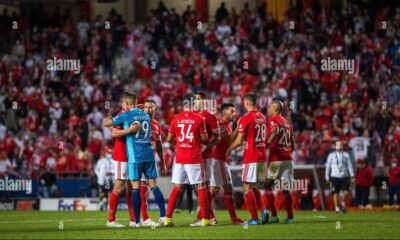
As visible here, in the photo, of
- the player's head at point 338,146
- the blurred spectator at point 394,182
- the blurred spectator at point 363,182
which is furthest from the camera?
the blurred spectator at point 363,182

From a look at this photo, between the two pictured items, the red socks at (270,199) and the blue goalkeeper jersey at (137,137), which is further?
the red socks at (270,199)

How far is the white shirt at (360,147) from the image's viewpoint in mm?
30688

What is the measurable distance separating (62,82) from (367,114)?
13.7m

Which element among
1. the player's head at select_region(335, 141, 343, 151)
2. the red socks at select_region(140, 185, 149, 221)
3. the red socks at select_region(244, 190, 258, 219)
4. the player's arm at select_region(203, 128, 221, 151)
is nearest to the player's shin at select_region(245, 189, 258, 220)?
the red socks at select_region(244, 190, 258, 219)

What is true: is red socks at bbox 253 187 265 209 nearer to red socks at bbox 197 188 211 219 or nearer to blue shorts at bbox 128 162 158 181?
red socks at bbox 197 188 211 219

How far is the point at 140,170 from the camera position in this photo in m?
18.0

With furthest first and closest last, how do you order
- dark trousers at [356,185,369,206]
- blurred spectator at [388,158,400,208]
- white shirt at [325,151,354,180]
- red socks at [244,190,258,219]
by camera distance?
dark trousers at [356,185,369,206]
blurred spectator at [388,158,400,208]
white shirt at [325,151,354,180]
red socks at [244,190,258,219]

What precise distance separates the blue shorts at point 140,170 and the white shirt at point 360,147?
13.9 meters

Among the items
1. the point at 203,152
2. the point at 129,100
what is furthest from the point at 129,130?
the point at 203,152

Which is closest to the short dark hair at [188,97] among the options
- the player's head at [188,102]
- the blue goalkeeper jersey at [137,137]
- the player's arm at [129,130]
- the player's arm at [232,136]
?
the player's head at [188,102]

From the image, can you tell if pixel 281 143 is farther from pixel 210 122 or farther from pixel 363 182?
pixel 363 182

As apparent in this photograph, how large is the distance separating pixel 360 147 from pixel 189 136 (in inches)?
553

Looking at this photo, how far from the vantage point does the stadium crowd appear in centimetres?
3322

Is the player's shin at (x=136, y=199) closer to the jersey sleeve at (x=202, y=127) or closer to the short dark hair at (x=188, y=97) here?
the jersey sleeve at (x=202, y=127)
